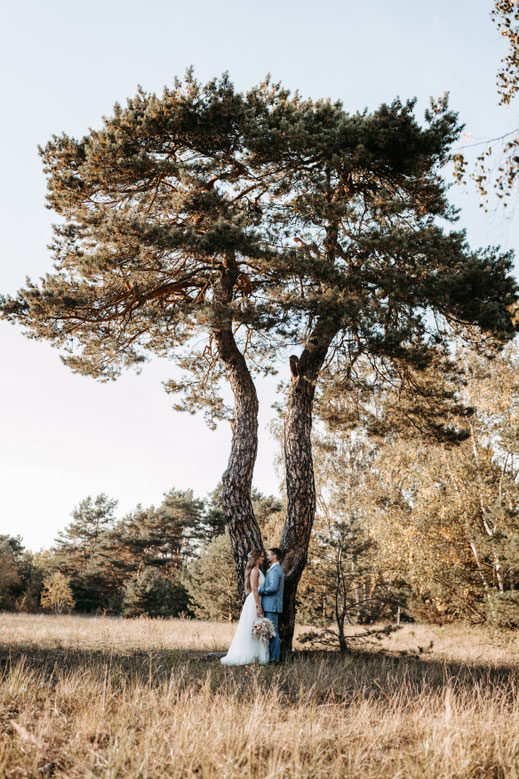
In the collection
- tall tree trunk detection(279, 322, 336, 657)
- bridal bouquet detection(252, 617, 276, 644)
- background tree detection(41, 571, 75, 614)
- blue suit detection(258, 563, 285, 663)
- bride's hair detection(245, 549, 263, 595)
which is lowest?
background tree detection(41, 571, 75, 614)

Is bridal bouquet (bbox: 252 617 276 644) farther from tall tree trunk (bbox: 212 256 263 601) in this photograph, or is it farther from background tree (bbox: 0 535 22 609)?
background tree (bbox: 0 535 22 609)

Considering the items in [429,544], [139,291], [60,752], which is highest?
[139,291]

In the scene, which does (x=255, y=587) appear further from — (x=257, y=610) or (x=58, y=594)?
(x=58, y=594)

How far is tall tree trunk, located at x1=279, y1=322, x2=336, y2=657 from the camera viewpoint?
360 inches

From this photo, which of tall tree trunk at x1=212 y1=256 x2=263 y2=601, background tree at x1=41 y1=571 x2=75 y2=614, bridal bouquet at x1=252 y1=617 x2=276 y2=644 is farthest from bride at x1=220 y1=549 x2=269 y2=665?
background tree at x1=41 y1=571 x2=75 y2=614

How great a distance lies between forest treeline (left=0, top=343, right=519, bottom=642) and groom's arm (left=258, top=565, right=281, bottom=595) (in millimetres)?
1531

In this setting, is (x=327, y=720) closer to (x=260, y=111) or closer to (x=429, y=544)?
(x=260, y=111)

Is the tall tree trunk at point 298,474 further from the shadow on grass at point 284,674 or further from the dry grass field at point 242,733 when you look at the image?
the dry grass field at point 242,733

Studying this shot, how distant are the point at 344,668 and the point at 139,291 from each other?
7.20 m

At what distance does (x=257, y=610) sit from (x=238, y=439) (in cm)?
304

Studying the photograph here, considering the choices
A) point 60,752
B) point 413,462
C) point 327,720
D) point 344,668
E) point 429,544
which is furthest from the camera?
point 413,462

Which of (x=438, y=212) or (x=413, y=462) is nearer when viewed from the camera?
(x=438, y=212)

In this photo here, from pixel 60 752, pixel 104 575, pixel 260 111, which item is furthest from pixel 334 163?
pixel 104 575

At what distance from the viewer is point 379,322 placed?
28.2ft
